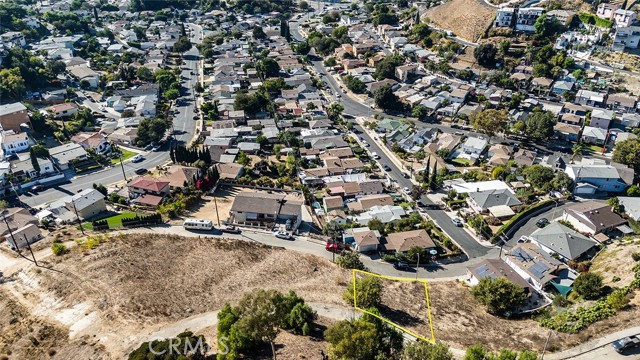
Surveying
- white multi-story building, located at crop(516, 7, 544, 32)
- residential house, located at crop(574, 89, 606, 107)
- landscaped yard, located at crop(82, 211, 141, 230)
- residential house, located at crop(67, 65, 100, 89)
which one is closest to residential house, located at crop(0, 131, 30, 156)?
landscaped yard, located at crop(82, 211, 141, 230)

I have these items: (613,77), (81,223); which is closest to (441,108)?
(613,77)

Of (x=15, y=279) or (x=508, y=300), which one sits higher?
(x=15, y=279)

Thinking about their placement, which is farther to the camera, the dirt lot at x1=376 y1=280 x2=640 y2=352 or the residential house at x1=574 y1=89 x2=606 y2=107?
the residential house at x1=574 y1=89 x2=606 y2=107

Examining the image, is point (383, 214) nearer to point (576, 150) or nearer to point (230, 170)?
point (230, 170)

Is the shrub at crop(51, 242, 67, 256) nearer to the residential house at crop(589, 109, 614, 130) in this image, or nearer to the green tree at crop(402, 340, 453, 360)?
the green tree at crop(402, 340, 453, 360)

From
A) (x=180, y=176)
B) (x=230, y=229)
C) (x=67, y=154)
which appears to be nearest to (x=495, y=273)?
(x=230, y=229)

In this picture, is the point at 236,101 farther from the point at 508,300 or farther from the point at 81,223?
the point at 508,300
